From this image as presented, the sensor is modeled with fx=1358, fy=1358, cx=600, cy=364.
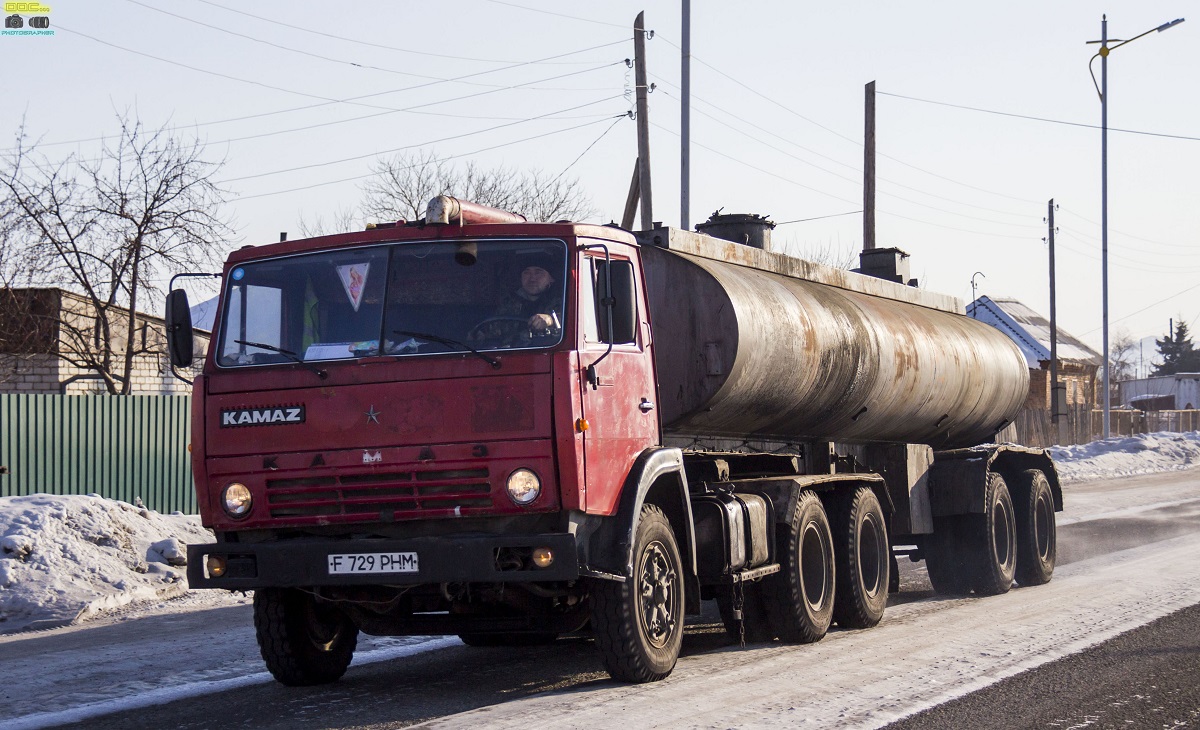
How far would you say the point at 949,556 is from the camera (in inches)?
539

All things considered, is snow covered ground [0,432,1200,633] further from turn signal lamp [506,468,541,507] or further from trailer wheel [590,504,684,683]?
turn signal lamp [506,468,541,507]

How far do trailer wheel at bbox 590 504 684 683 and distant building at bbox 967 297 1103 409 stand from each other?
6141cm

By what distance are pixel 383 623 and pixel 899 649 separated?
3397 mm

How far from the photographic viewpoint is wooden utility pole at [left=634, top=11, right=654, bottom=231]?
932 inches

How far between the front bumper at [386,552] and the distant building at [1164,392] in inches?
3310

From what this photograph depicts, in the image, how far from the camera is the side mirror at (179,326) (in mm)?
7855

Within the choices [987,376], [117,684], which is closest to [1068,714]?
[117,684]

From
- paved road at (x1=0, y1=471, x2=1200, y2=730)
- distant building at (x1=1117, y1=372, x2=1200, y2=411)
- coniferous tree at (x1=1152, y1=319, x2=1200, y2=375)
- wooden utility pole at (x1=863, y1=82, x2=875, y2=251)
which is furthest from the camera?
coniferous tree at (x1=1152, y1=319, x2=1200, y2=375)

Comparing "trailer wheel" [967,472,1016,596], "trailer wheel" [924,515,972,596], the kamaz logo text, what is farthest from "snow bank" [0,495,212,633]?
"trailer wheel" [967,472,1016,596]

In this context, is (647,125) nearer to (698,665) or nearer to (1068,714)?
(698,665)

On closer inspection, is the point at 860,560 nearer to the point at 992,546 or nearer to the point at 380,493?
the point at 992,546

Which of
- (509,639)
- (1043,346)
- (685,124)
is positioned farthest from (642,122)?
(1043,346)

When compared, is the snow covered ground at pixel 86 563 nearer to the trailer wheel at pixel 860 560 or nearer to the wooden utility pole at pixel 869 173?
the trailer wheel at pixel 860 560

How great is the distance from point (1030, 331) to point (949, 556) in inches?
2518
